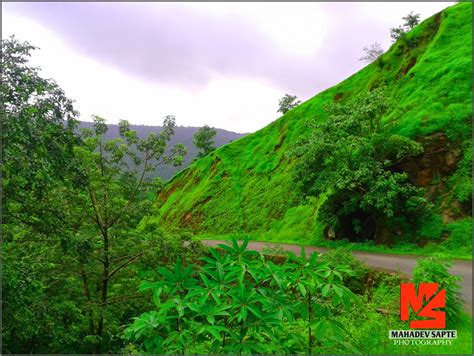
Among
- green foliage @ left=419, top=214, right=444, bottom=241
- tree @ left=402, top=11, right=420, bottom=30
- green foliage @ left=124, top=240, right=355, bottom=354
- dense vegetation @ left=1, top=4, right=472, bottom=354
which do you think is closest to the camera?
green foliage @ left=124, top=240, right=355, bottom=354

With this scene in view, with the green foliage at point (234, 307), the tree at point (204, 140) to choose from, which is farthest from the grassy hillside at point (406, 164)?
the tree at point (204, 140)

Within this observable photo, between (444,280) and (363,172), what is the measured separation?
37.2 feet

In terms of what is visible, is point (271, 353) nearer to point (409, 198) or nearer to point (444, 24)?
point (409, 198)

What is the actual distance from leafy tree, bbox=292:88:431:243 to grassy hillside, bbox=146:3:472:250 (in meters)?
1.27

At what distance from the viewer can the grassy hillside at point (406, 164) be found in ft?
66.2

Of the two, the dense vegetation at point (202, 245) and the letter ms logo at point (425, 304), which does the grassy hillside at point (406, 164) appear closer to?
the dense vegetation at point (202, 245)

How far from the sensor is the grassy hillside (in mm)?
20172

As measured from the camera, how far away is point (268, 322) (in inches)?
110

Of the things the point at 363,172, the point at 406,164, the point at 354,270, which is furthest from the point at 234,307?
the point at 406,164

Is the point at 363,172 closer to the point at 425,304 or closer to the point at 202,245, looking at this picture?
the point at 202,245

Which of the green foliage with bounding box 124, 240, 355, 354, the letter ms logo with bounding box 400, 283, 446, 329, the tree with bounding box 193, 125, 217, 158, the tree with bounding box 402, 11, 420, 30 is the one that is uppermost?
the tree with bounding box 402, 11, 420, 30

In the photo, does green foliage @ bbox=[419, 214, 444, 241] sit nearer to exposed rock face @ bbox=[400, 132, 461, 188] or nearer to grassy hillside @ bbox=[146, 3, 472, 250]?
grassy hillside @ bbox=[146, 3, 472, 250]

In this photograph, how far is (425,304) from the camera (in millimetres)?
6613

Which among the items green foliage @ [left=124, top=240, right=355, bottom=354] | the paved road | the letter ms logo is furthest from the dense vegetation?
the paved road
